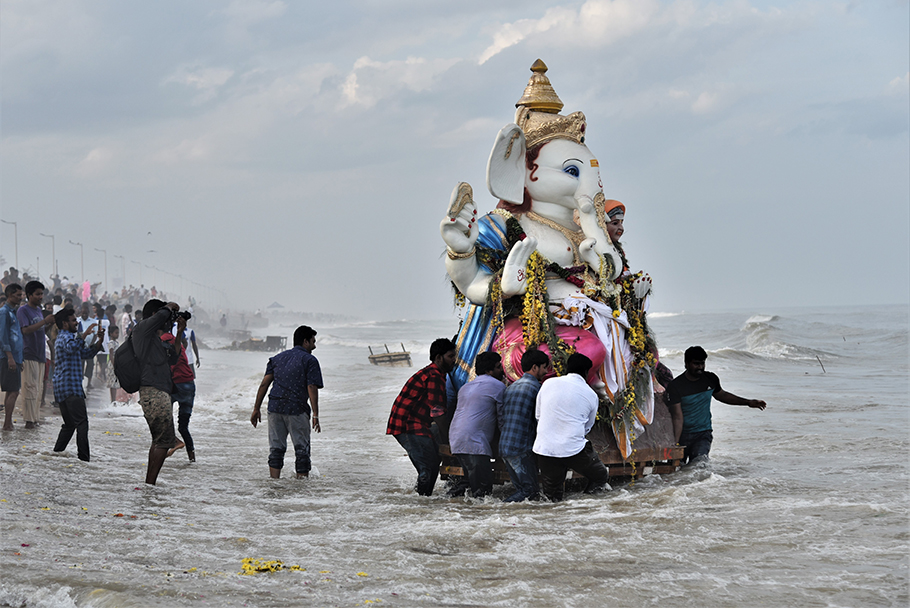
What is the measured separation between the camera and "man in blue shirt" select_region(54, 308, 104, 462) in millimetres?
9258

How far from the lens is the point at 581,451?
7.56m

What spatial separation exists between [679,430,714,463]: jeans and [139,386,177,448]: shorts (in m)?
4.65

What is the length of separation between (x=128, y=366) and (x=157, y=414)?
48cm

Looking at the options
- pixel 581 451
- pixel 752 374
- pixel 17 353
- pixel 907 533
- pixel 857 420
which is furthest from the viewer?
pixel 752 374

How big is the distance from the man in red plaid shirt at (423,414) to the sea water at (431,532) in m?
0.29

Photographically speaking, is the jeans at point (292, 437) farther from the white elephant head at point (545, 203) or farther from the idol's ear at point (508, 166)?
the idol's ear at point (508, 166)

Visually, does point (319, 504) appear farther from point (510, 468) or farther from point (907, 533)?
point (907, 533)

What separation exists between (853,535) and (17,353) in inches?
355

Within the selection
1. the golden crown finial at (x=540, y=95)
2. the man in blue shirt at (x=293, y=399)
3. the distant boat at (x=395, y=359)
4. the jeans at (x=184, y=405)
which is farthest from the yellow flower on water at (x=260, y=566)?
the distant boat at (x=395, y=359)

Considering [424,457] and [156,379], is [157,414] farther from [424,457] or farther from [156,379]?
[424,457]

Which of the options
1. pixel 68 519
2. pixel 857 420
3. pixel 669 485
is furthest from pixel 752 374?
pixel 68 519

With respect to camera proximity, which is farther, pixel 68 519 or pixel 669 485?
pixel 669 485

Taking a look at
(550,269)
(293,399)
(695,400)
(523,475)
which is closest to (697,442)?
(695,400)

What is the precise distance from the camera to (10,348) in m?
10.8
